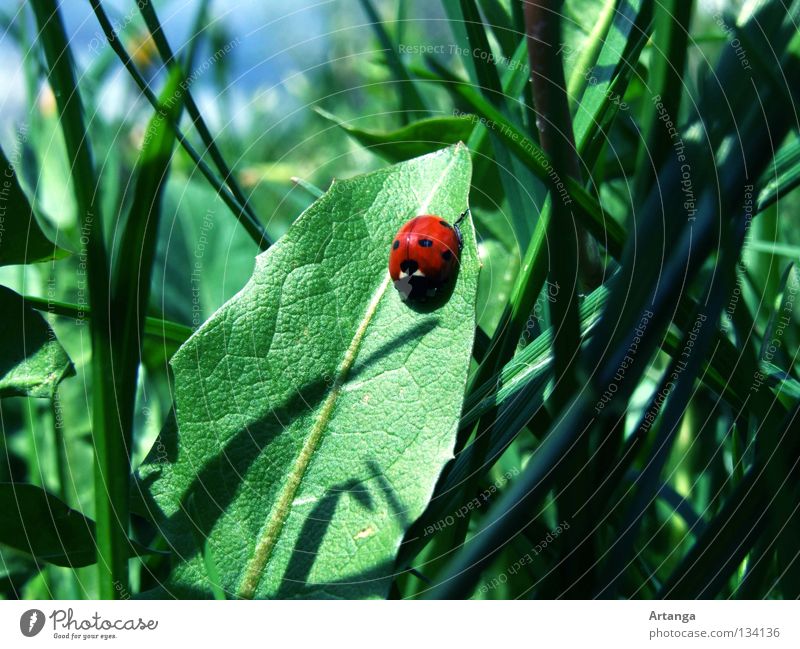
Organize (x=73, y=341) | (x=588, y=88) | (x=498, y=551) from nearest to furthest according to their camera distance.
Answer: (x=498, y=551)
(x=588, y=88)
(x=73, y=341)

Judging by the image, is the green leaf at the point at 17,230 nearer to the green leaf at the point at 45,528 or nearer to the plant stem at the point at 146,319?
the plant stem at the point at 146,319

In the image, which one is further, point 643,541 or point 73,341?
point 73,341

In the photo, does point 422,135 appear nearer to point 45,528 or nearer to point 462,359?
point 462,359

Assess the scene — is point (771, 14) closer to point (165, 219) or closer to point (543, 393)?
point (543, 393)

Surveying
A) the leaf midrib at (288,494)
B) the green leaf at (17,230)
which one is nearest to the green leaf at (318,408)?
the leaf midrib at (288,494)

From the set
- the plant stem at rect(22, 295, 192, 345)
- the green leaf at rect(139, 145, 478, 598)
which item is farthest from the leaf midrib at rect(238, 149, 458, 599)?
the plant stem at rect(22, 295, 192, 345)

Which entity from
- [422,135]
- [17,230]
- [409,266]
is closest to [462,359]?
[409,266]
